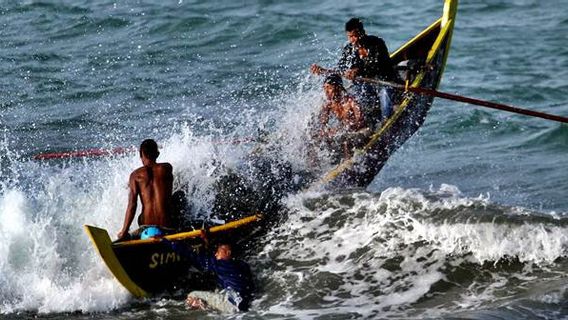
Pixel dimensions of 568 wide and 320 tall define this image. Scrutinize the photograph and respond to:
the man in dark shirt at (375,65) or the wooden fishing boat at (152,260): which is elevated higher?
the man in dark shirt at (375,65)

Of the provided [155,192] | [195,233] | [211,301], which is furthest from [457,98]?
[211,301]

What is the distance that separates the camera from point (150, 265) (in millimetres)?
8047

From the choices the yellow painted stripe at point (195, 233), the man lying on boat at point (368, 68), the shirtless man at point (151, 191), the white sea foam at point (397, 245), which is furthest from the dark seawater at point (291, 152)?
the man lying on boat at point (368, 68)

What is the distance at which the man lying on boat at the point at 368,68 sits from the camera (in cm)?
1063

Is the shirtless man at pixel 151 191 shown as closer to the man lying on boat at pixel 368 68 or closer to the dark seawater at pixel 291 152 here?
the dark seawater at pixel 291 152

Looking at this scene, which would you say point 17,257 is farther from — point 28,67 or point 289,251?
point 28,67

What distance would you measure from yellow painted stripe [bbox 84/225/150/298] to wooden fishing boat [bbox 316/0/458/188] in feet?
8.77

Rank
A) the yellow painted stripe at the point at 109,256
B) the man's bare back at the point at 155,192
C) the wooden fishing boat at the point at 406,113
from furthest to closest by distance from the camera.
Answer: the wooden fishing boat at the point at 406,113, the man's bare back at the point at 155,192, the yellow painted stripe at the point at 109,256

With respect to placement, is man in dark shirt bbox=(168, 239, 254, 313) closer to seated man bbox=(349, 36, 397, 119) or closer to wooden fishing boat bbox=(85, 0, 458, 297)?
wooden fishing boat bbox=(85, 0, 458, 297)

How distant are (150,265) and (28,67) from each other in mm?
9855

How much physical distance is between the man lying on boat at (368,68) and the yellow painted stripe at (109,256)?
3.69m

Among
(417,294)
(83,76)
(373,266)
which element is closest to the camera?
(417,294)

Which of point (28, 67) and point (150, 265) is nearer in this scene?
point (150, 265)

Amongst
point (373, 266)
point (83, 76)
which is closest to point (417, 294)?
point (373, 266)
